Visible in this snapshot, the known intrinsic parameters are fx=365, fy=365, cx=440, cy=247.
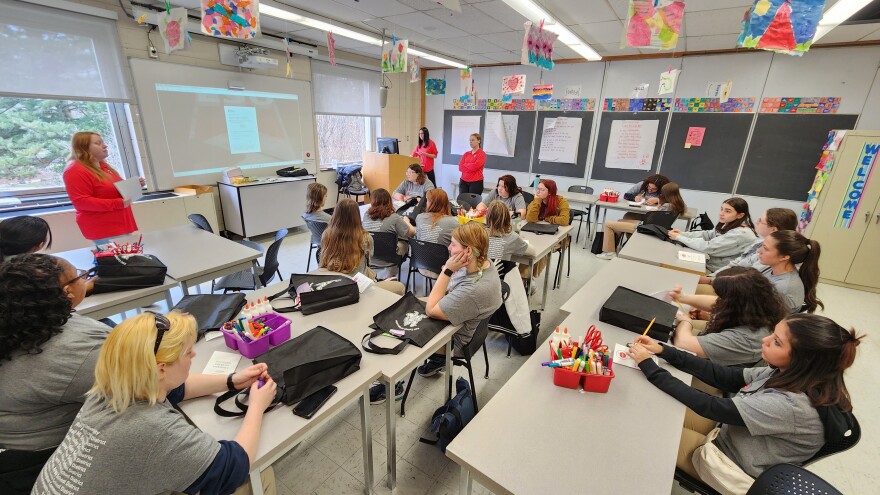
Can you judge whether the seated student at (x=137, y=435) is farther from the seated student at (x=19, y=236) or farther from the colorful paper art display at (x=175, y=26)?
the colorful paper art display at (x=175, y=26)

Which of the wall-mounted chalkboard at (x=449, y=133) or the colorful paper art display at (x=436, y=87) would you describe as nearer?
the colorful paper art display at (x=436, y=87)

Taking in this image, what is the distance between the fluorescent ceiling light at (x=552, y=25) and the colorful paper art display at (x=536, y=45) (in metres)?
0.18

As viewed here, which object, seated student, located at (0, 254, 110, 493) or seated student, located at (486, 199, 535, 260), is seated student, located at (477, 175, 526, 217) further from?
seated student, located at (0, 254, 110, 493)

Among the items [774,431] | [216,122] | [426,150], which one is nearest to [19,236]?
[216,122]

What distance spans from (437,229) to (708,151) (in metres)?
5.11

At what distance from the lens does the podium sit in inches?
272

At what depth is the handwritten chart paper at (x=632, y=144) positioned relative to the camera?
6.13 m

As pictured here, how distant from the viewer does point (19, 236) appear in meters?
2.14

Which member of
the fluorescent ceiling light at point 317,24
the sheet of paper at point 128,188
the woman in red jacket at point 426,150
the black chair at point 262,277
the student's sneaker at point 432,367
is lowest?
the student's sneaker at point 432,367

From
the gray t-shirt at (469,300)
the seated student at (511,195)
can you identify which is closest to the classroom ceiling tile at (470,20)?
the seated student at (511,195)

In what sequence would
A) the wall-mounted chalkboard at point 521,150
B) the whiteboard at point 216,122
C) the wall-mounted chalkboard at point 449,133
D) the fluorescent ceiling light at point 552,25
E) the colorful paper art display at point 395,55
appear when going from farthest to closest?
the wall-mounted chalkboard at point 449,133 < the wall-mounted chalkboard at point 521,150 < the whiteboard at point 216,122 < the colorful paper art display at point 395,55 < the fluorescent ceiling light at point 552,25

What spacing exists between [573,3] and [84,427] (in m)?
4.62

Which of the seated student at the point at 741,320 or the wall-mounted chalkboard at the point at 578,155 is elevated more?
the wall-mounted chalkboard at the point at 578,155

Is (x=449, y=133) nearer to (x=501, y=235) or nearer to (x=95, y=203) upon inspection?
(x=501, y=235)
